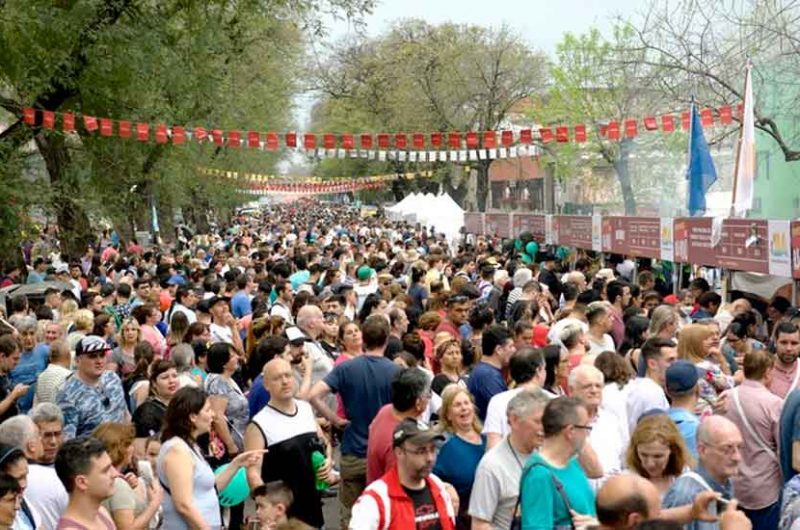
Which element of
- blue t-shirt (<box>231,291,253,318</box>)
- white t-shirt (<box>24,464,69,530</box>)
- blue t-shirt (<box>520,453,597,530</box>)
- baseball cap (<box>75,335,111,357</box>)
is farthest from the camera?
blue t-shirt (<box>231,291,253,318</box>)

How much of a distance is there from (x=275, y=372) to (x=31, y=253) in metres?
29.4

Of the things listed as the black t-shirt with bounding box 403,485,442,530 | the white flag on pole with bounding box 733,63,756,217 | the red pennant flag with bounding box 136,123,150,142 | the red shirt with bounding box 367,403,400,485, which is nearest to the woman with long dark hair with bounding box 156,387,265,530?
the red shirt with bounding box 367,403,400,485

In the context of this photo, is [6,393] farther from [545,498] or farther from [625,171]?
[625,171]

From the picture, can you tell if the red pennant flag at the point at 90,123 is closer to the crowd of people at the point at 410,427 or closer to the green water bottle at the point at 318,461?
the crowd of people at the point at 410,427

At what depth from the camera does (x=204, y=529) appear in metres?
5.96

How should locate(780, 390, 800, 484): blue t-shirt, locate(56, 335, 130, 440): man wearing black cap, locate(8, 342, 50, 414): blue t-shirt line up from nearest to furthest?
locate(780, 390, 800, 484): blue t-shirt < locate(56, 335, 130, 440): man wearing black cap < locate(8, 342, 50, 414): blue t-shirt

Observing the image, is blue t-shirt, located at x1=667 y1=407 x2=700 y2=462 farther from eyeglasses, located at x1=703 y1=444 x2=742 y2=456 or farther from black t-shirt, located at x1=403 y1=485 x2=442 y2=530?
black t-shirt, located at x1=403 y1=485 x2=442 y2=530

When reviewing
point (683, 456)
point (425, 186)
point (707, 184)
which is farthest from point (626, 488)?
point (425, 186)

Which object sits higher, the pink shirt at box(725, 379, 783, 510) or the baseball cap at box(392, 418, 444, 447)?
the baseball cap at box(392, 418, 444, 447)

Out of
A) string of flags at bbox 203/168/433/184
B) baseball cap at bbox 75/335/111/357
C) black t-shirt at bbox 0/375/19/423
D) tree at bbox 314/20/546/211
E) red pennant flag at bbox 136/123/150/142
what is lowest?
black t-shirt at bbox 0/375/19/423

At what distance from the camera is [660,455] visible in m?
5.23

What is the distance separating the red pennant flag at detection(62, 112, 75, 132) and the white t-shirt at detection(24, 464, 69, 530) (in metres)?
16.6

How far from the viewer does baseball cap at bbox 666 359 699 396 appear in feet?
21.5

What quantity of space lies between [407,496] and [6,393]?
529 cm
